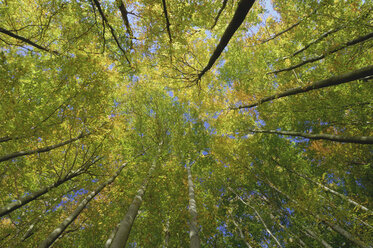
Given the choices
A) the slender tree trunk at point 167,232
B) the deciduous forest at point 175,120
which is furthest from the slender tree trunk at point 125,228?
the slender tree trunk at point 167,232

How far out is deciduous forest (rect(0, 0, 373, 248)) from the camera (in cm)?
379

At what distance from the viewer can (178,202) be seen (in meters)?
7.02

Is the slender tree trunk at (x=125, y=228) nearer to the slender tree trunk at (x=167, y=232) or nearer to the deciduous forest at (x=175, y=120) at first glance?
the deciduous forest at (x=175, y=120)

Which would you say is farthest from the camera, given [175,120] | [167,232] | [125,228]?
[175,120]

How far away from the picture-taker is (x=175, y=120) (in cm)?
1021

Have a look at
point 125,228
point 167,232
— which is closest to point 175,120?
point 167,232

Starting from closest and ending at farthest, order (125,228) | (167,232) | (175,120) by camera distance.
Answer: (125,228)
(167,232)
(175,120)

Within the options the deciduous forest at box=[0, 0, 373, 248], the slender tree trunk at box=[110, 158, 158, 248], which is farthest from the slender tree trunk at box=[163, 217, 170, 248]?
the slender tree trunk at box=[110, 158, 158, 248]

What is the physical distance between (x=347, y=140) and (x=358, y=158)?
7.44 m

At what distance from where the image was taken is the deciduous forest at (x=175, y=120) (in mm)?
3791

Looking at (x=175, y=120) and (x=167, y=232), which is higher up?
(x=175, y=120)

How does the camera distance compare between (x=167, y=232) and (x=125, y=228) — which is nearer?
(x=125, y=228)

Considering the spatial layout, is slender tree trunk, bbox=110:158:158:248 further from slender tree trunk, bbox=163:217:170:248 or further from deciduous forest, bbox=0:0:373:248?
slender tree trunk, bbox=163:217:170:248

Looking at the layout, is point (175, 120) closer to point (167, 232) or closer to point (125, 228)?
point (167, 232)
